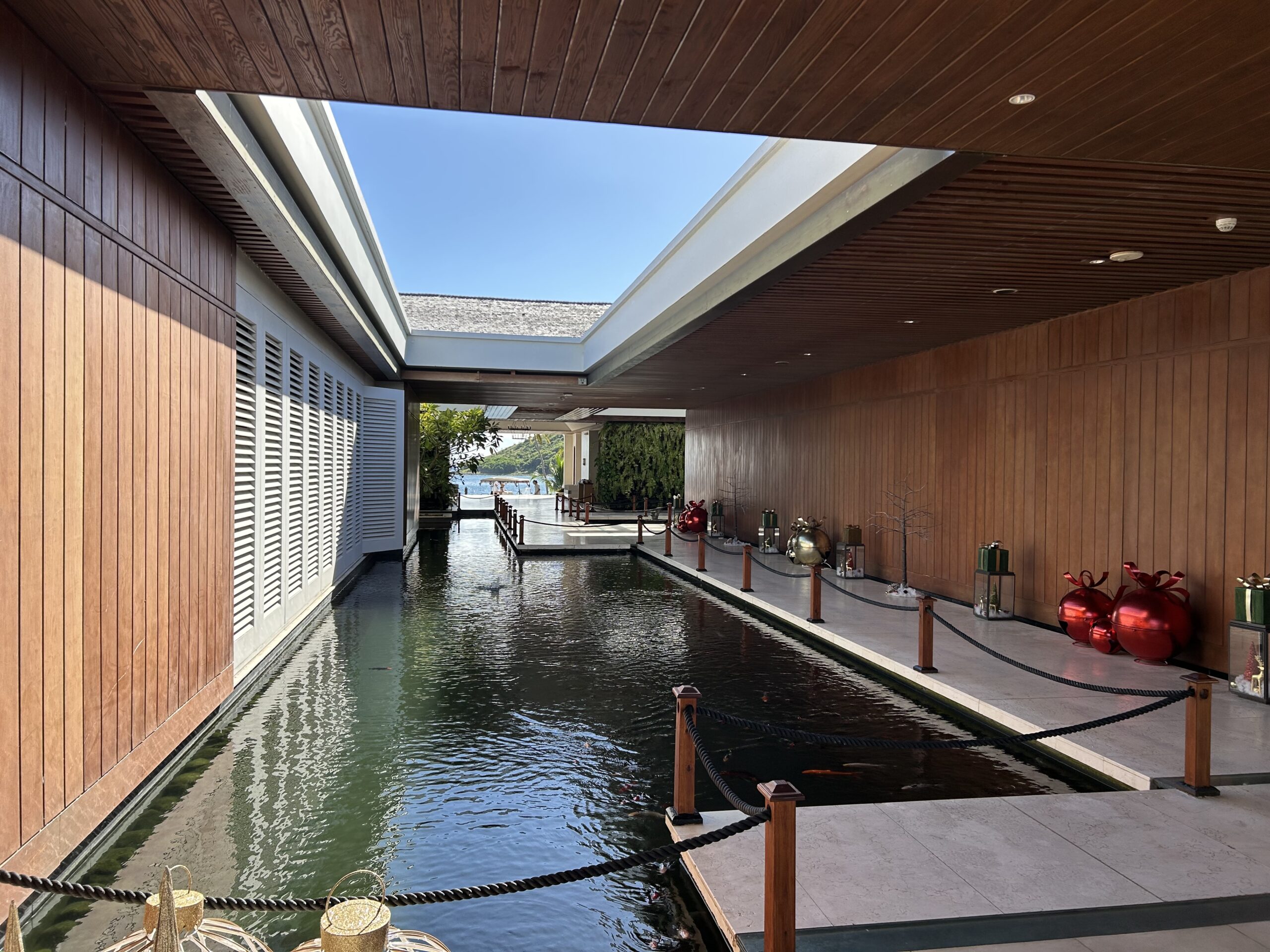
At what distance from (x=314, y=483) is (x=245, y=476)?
3.34 metres

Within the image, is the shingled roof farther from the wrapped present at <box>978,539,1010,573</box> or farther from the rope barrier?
the wrapped present at <box>978,539,1010,573</box>

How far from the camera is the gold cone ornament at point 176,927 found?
1.71 metres

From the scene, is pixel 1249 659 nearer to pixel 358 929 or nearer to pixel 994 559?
pixel 994 559

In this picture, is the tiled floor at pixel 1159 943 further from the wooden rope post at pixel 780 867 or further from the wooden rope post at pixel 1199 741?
the wooden rope post at pixel 1199 741

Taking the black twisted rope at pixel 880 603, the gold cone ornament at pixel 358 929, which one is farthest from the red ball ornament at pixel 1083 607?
the gold cone ornament at pixel 358 929

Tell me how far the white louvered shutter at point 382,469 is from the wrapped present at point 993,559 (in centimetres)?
1031

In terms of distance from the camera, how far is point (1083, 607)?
786cm

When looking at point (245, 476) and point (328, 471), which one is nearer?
point (245, 476)

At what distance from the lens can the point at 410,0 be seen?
2.91m

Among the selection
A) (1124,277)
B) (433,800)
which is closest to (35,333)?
(433,800)

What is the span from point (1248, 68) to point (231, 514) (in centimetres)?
660

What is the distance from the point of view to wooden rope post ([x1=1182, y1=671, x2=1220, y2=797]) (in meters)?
4.48

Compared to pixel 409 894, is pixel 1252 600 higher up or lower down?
higher up

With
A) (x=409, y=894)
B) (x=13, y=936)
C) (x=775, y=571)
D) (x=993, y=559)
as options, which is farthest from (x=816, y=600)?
(x=13, y=936)
